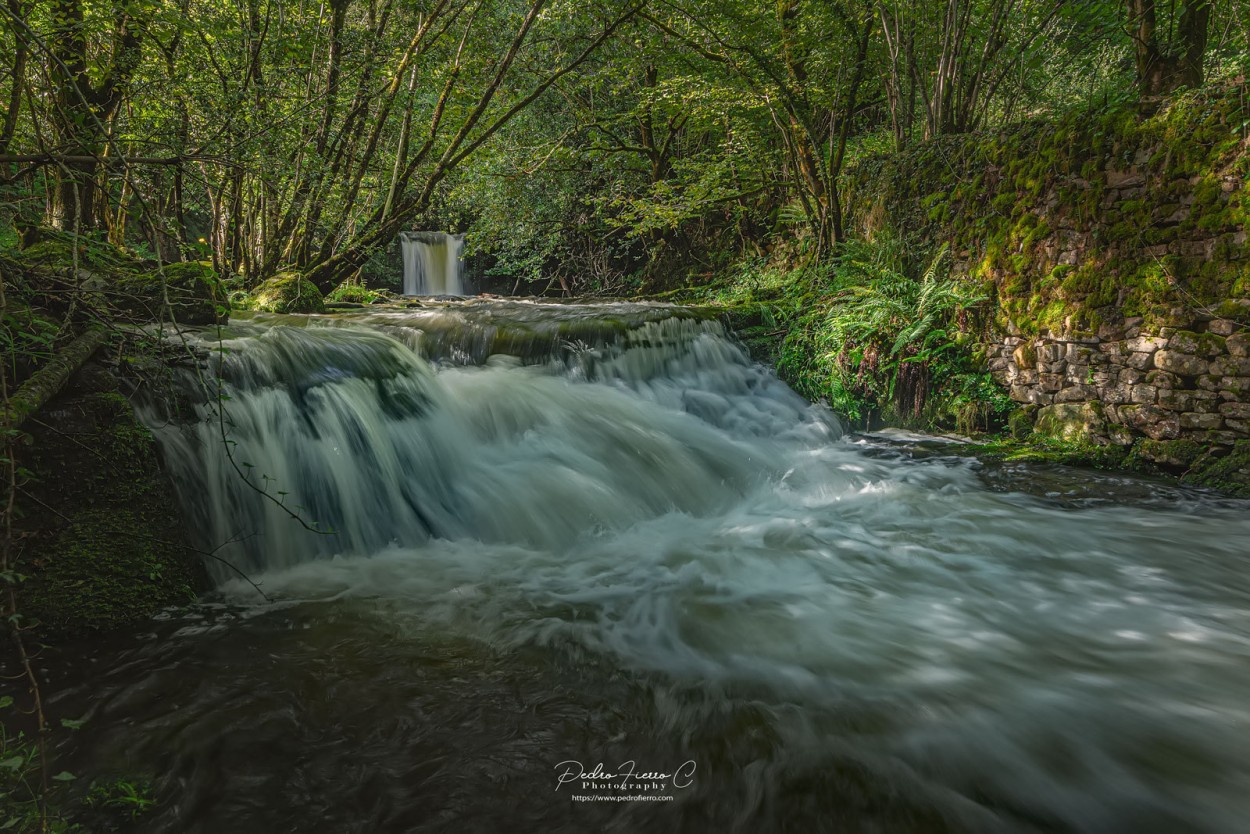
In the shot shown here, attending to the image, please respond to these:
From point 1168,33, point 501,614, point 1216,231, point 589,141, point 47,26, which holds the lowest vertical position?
point 501,614

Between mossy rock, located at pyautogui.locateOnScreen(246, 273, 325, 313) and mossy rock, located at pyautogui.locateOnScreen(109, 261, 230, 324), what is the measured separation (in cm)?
290

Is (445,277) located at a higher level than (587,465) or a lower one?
higher

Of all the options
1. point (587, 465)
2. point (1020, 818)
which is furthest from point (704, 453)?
point (1020, 818)

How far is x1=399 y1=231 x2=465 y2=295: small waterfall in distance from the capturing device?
58.1 ft

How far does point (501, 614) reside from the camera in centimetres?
288

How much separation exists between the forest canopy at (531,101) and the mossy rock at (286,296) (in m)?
0.46

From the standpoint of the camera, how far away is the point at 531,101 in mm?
8531

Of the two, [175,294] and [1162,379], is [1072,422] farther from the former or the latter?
[175,294]

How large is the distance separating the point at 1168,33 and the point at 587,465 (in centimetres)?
585

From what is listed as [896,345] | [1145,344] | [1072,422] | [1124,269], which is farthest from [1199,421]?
[896,345]

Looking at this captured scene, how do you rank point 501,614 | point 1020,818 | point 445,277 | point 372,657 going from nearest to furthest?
point 1020,818 < point 372,657 < point 501,614 < point 445,277

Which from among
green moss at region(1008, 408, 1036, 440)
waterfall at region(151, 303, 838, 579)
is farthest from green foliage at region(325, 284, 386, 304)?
green moss at region(1008, 408, 1036, 440)

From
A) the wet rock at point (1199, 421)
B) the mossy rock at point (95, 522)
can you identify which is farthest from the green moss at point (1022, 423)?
the mossy rock at point (95, 522)

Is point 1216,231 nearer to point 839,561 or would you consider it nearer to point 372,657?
point 839,561
